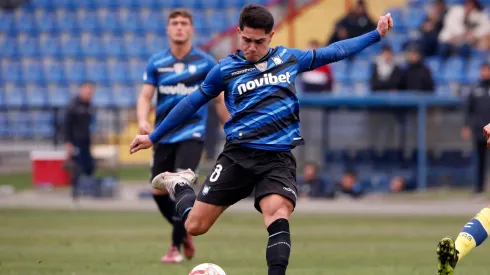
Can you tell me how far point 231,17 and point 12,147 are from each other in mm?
7871

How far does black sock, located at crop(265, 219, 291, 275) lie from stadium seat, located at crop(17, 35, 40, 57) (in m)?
25.0

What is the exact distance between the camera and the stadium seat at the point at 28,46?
105ft

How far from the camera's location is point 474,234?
836 cm

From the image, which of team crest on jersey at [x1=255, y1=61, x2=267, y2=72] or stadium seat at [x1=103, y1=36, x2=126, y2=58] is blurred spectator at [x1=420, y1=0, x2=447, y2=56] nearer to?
stadium seat at [x1=103, y1=36, x2=126, y2=58]

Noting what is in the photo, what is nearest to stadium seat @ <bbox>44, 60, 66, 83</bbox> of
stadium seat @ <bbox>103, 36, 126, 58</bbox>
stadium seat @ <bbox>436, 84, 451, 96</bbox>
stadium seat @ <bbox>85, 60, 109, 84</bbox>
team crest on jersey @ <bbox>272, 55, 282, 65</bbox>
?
stadium seat @ <bbox>85, 60, 109, 84</bbox>

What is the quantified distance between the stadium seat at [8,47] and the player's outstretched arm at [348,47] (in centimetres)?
2470

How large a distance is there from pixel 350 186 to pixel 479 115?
3073mm

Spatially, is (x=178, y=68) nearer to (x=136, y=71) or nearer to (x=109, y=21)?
(x=136, y=71)

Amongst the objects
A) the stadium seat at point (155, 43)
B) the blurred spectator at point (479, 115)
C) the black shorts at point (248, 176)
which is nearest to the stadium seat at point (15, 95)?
the stadium seat at point (155, 43)

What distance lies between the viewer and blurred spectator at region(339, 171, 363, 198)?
22.0 metres

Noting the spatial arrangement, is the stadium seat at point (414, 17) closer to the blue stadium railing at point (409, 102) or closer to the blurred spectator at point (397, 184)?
the blue stadium railing at point (409, 102)

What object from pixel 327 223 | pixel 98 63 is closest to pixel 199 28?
pixel 98 63

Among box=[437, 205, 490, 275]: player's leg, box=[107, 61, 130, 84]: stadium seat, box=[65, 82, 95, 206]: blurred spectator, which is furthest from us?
box=[107, 61, 130, 84]: stadium seat

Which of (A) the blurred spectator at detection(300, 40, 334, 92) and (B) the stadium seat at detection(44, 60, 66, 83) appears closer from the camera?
(A) the blurred spectator at detection(300, 40, 334, 92)
